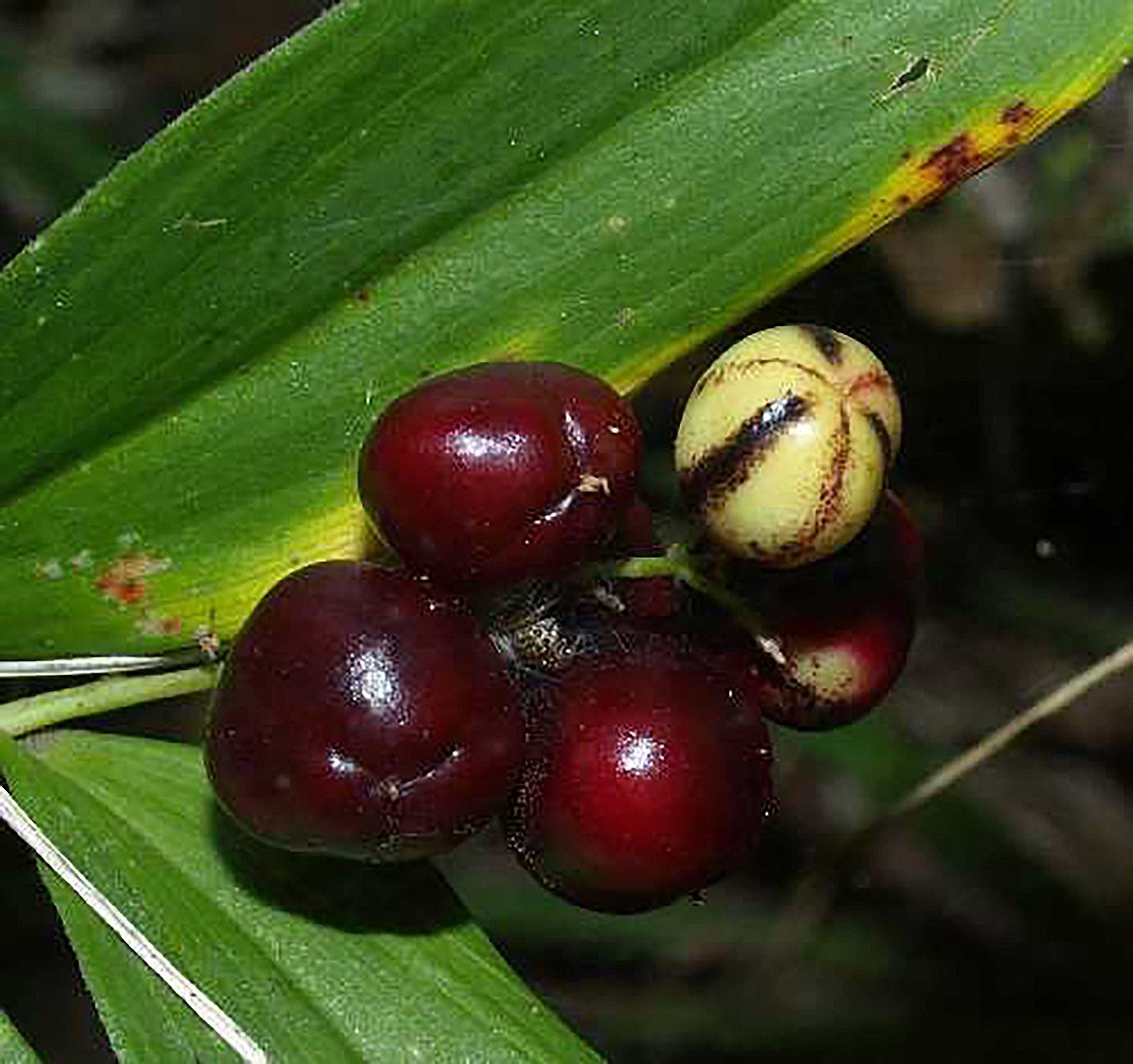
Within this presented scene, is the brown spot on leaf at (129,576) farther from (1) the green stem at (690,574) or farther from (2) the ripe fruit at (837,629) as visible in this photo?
(2) the ripe fruit at (837,629)

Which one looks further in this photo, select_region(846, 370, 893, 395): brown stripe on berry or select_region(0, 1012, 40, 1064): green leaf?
select_region(0, 1012, 40, 1064): green leaf

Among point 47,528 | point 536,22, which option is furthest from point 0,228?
point 536,22

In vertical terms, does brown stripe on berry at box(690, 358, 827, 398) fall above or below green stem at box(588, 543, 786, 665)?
above

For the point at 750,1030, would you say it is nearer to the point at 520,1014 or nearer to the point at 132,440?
the point at 520,1014

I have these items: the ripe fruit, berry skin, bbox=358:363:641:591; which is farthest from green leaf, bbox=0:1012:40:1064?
the ripe fruit

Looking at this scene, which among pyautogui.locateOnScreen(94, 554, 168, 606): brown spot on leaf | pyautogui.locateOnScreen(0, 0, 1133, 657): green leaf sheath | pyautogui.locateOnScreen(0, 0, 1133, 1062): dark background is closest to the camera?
pyautogui.locateOnScreen(0, 0, 1133, 657): green leaf sheath

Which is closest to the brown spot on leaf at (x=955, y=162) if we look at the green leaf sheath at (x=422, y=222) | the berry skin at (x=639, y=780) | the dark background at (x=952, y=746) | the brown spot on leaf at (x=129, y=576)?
the green leaf sheath at (x=422, y=222)

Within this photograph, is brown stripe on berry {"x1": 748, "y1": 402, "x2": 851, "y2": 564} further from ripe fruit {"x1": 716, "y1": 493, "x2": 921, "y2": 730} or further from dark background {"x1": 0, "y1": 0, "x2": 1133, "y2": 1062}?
dark background {"x1": 0, "y1": 0, "x2": 1133, "y2": 1062}
